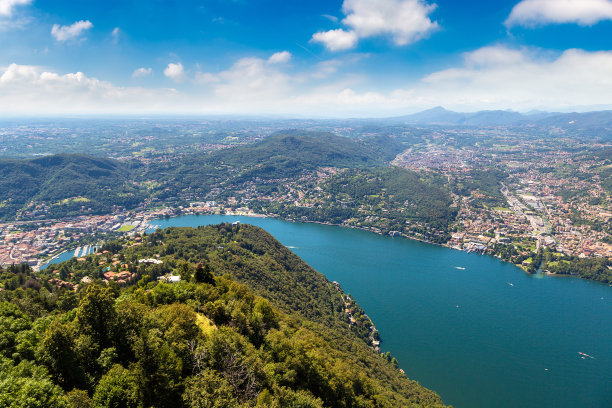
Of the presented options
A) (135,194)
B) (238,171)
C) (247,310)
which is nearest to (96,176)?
(135,194)

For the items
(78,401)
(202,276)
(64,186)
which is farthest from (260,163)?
(78,401)

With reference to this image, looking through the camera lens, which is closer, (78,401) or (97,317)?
(78,401)

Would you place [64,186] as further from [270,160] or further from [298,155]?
[298,155]

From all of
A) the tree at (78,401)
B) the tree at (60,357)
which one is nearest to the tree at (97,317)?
the tree at (60,357)

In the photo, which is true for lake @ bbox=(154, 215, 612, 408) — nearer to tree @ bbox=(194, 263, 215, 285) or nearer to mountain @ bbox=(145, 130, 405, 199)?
tree @ bbox=(194, 263, 215, 285)

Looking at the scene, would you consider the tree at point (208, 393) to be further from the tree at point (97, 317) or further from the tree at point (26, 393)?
the tree at point (97, 317)

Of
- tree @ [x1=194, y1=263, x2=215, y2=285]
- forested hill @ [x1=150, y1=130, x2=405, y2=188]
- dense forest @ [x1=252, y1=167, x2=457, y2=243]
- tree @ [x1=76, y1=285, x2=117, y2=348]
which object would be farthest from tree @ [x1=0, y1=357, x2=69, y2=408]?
forested hill @ [x1=150, y1=130, x2=405, y2=188]
